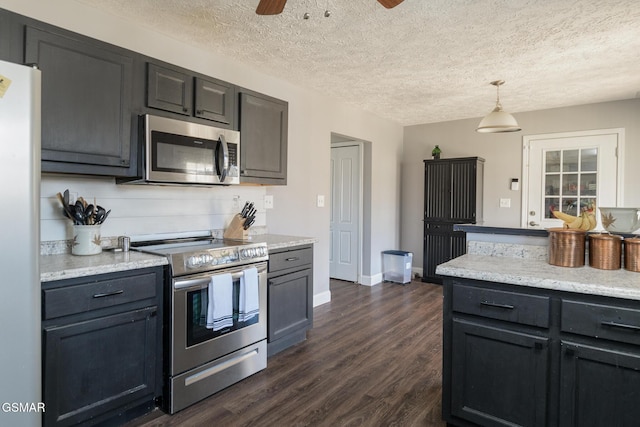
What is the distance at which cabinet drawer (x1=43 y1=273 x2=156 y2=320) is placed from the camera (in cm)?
168

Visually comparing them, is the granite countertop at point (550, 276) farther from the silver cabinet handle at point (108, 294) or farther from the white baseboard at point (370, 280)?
the white baseboard at point (370, 280)

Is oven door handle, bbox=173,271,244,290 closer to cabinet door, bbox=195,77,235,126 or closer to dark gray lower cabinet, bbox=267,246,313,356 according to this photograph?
dark gray lower cabinet, bbox=267,246,313,356

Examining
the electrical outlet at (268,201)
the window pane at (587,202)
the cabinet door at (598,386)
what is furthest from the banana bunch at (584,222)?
the window pane at (587,202)

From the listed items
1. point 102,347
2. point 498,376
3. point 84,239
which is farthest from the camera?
point 84,239

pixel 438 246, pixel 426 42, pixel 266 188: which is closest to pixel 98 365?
pixel 266 188

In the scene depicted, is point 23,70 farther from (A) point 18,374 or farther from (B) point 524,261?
(B) point 524,261

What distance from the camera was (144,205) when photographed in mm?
2656

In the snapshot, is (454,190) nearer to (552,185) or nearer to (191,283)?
(552,185)

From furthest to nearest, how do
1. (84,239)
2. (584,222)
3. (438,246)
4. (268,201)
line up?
(438,246), (268,201), (84,239), (584,222)

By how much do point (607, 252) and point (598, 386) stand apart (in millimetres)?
661

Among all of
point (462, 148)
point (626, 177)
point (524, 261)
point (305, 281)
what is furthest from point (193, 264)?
point (626, 177)

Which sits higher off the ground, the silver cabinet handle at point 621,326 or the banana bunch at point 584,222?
the banana bunch at point 584,222

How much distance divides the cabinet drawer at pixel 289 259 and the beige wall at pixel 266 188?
66 cm

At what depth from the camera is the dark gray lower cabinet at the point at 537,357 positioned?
Answer: 150cm
